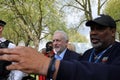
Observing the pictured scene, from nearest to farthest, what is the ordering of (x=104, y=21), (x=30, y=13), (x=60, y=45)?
1. (x=104, y=21)
2. (x=60, y=45)
3. (x=30, y=13)

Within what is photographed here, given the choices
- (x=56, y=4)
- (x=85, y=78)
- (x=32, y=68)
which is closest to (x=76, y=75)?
(x=85, y=78)

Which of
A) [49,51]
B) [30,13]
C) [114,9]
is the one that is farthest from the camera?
[30,13]

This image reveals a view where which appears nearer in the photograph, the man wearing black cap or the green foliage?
the man wearing black cap

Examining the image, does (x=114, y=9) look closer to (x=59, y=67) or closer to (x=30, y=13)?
(x=30, y=13)

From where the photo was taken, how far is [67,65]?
181 cm

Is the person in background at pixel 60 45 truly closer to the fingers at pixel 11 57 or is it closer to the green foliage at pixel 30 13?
the fingers at pixel 11 57

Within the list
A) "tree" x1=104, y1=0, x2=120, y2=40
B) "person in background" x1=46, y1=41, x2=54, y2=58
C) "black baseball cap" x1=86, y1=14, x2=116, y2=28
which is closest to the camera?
"black baseball cap" x1=86, y1=14, x2=116, y2=28

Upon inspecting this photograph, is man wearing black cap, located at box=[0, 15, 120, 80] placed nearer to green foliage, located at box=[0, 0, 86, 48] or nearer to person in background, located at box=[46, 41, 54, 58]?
person in background, located at box=[46, 41, 54, 58]

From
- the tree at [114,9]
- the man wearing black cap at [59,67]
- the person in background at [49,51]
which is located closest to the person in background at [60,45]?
the person in background at [49,51]

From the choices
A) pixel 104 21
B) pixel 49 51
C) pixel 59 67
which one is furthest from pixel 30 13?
pixel 59 67

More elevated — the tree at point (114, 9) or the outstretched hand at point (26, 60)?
the tree at point (114, 9)

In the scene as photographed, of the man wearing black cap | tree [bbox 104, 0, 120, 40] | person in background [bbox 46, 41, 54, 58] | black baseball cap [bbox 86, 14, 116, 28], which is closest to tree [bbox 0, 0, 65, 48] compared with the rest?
tree [bbox 104, 0, 120, 40]

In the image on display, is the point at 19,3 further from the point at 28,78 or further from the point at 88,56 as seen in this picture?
the point at 88,56

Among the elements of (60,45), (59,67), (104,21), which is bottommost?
(60,45)
